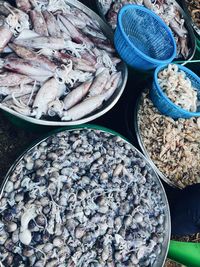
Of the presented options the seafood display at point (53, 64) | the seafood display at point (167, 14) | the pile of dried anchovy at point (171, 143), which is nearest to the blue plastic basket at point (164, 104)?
the pile of dried anchovy at point (171, 143)

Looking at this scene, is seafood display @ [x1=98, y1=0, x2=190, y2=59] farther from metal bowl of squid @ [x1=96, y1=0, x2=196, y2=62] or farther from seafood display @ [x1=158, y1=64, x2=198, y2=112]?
seafood display @ [x1=158, y1=64, x2=198, y2=112]

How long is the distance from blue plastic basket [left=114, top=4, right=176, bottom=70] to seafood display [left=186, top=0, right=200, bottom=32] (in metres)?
0.87

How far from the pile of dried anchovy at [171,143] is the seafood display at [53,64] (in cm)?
37

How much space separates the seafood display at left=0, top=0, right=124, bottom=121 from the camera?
118 inches

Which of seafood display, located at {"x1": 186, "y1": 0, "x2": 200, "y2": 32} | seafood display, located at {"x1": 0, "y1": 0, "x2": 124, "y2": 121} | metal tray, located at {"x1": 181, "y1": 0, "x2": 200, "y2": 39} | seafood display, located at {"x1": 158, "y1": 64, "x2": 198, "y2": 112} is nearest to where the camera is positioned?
seafood display, located at {"x1": 0, "y1": 0, "x2": 124, "y2": 121}

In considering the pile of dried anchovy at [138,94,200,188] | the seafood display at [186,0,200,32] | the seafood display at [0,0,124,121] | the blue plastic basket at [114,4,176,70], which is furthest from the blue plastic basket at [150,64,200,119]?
the seafood display at [186,0,200,32]

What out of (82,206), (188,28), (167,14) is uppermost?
(167,14)

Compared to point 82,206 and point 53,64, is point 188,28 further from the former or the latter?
point 82,206

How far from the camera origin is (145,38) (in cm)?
372

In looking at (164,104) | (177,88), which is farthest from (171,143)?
(177,88)

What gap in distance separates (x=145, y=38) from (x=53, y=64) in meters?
1.04

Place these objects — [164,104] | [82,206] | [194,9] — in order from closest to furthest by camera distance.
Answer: [82,206] → [164,104] → [194,9]

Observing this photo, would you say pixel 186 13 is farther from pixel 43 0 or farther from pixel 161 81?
pixel 43 0

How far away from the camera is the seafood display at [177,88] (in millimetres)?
3344
